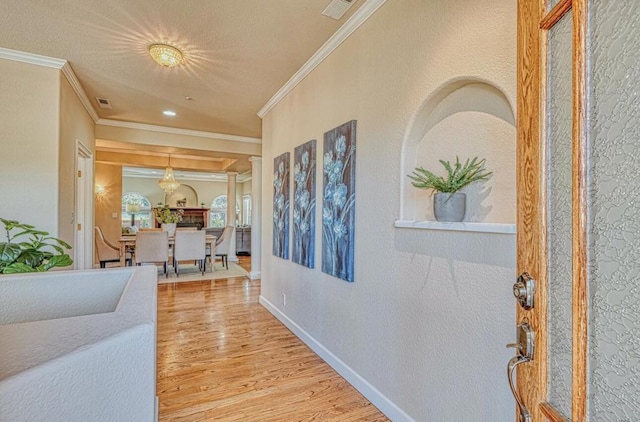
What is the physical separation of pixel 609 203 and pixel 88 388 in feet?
3.43

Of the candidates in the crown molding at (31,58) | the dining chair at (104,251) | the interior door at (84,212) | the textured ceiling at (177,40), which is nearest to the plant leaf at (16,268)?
the textured ceiling at (177,40)

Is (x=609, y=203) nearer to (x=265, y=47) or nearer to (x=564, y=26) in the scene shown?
(x=564, y=26)

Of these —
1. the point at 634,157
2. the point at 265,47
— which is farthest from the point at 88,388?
the point at 265,47

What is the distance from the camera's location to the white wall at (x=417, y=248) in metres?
1.33

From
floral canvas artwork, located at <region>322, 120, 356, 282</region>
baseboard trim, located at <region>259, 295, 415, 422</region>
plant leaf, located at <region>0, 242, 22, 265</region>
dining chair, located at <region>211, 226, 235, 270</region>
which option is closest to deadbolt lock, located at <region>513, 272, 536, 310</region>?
baseboard trim, located at <region>259, 295, 415, 422</region>

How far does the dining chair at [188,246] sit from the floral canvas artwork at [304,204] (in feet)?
11.8

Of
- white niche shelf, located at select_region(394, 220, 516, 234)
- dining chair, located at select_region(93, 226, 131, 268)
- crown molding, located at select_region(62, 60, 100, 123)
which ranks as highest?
A: crown molding, located at select_region(62, 60, 100, 123)

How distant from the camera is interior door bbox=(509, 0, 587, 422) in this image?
0.62 meters

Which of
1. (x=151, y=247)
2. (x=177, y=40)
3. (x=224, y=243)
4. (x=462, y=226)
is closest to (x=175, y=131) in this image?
(x=151, y=247)

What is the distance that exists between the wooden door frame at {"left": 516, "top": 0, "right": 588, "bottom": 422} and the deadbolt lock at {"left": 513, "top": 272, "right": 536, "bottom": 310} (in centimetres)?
1

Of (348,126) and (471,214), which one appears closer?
(471,214)

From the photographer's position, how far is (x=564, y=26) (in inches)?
26.7

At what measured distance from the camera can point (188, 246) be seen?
20.2 feet

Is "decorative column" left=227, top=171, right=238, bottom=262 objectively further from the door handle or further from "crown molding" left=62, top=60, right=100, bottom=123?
the door handle
